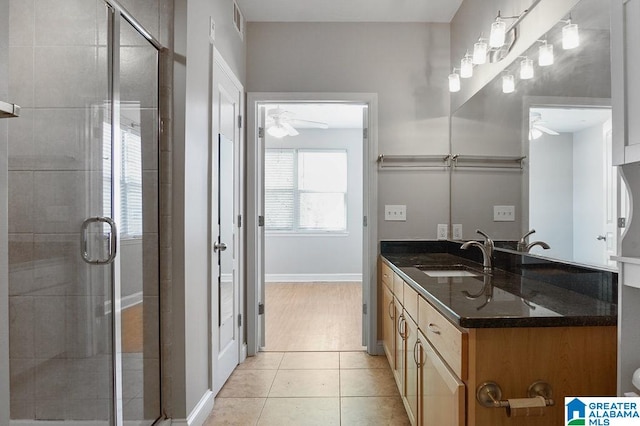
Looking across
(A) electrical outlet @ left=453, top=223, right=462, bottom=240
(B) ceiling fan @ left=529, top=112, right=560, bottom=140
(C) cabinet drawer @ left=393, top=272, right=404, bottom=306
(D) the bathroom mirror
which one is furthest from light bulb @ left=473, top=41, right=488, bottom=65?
(C) cabinet drawer @ left=393, top=272, right=404, bottom=306

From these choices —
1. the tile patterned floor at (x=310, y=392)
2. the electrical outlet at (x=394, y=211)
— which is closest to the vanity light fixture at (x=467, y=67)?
the electrical outlet at (x=394, y=211)

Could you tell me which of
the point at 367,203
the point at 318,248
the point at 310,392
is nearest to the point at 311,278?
the point at 318,248

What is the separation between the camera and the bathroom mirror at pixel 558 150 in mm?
1330

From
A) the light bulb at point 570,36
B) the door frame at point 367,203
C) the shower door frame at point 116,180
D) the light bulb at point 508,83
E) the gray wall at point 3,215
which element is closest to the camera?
the gray wall at point 3,215

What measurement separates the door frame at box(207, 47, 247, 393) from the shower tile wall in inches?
24.7

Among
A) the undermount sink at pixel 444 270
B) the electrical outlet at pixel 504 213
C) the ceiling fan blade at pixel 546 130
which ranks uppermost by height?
the ceiling fan blade at pixel 546 130

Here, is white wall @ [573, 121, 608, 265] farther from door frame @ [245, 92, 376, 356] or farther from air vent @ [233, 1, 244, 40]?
air vent @ [233, 1, 244, 40]

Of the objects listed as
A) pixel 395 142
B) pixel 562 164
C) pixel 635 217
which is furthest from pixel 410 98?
pixel 635 217

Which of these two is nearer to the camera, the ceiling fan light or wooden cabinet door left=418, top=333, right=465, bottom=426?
wooden cabinet door left=418, top=333, right=465, bottom=426

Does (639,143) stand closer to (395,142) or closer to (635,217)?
(635,217)

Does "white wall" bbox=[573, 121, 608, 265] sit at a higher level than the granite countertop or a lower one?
higher

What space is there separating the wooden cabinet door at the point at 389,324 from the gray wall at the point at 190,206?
117 cm

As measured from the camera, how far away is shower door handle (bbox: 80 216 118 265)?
1542 millimetres

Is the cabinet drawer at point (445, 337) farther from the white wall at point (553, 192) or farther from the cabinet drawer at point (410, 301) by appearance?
the white wall at point (553, 192)
